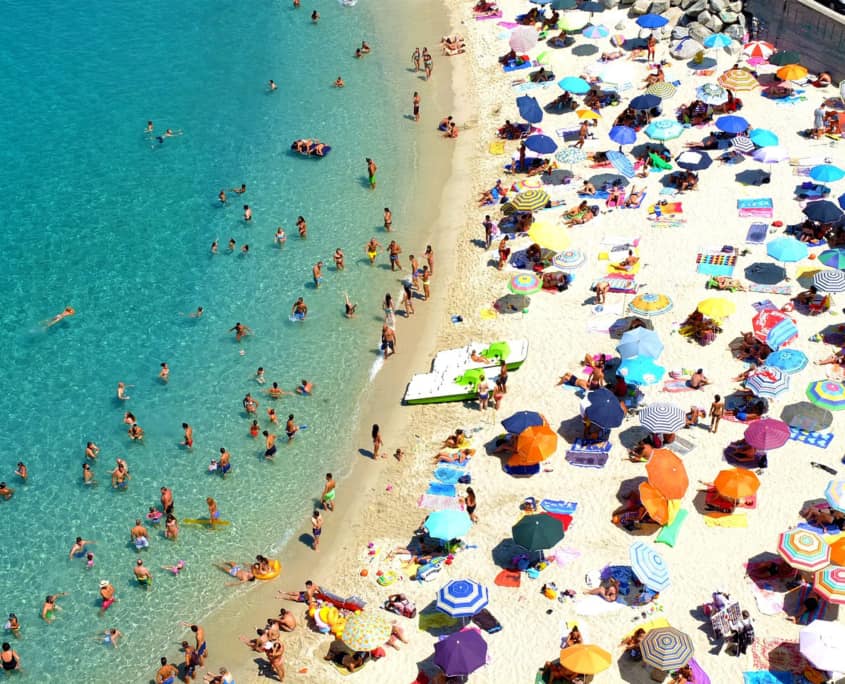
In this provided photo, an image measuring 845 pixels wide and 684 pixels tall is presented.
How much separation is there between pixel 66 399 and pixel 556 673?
736 inches

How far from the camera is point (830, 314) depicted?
31703mm

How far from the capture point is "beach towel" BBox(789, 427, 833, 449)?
27.4 metres

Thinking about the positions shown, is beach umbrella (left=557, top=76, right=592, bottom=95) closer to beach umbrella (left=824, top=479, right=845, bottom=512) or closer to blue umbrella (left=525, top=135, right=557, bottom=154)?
blue umbrella (left=525, top=135, right=557, bottom=154)

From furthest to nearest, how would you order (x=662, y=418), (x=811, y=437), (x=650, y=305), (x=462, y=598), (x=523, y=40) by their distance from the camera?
(x=523, y=40)
(x=650, y=305)
(x=811, y=437)
(x=662, y=418)
(x=462, y=598)

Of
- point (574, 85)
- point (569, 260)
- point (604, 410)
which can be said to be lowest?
point (569, 260)

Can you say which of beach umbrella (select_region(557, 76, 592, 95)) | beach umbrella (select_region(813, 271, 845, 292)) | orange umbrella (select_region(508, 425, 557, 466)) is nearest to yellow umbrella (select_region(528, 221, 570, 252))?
beach umbrella (select_region(813, 271, 845, 292))

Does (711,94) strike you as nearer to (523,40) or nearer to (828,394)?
(523,40)

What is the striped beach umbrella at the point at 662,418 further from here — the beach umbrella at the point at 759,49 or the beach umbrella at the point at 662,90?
the beach umbrella at the point at 759,49

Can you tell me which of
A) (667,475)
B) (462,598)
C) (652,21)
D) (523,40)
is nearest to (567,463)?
(667,475)

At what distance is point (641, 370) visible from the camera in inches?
1145

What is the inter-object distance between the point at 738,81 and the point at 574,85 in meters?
6.74

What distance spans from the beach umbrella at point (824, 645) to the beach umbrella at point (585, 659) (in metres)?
4.13

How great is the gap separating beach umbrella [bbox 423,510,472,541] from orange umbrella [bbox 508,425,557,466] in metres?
2.46

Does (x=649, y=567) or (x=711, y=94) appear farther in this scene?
(x=711, y=94)
